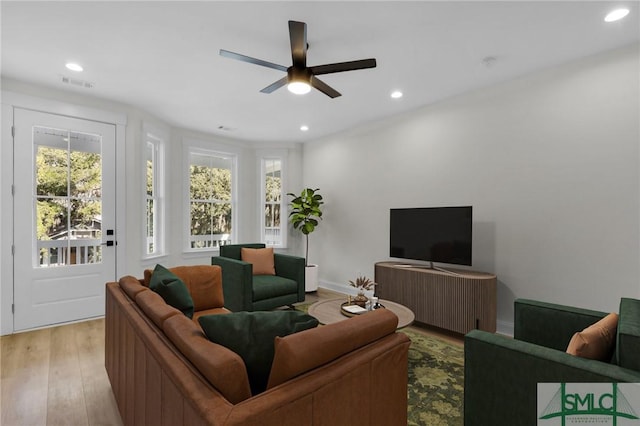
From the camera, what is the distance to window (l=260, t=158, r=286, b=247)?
5.96 m

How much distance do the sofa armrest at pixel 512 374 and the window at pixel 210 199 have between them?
4.72 m

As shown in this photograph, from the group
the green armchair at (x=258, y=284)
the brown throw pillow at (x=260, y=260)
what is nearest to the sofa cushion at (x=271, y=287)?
the green armchair at (x=258, y=284)

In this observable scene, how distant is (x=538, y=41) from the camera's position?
2.58 meters

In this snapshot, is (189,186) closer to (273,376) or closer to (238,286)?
(238,286)

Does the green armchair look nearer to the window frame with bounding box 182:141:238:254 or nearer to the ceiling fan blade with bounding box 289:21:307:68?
the window frame with bounding box 182:141:238:254

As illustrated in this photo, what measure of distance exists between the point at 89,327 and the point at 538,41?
210 inches

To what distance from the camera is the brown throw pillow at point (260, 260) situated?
4344mm

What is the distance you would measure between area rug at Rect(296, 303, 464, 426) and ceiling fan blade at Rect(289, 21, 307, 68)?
2.57 meters

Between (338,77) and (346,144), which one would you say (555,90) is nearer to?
(338,77)

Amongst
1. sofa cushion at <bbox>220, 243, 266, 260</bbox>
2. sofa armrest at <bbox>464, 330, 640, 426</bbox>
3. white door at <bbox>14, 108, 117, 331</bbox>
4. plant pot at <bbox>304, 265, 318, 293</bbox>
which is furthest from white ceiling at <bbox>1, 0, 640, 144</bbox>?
plant pot at <bbox>304, 265, 318, 293</bbox>

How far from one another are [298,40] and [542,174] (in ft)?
8.85

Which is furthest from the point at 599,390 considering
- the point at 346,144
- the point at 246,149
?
the point at 246,149

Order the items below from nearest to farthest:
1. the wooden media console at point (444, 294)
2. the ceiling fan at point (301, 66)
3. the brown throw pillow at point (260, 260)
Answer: the ceiling fan at point (301, 66) < the wooden media console at point (444, 294) < the brown throw pillow at point (260, 260)

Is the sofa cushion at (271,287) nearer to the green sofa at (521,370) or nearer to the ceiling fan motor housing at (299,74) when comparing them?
the ceiling fan motor housing at (299,74)
